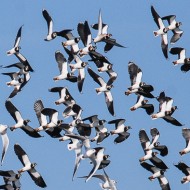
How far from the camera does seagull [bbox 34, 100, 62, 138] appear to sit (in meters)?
62.2

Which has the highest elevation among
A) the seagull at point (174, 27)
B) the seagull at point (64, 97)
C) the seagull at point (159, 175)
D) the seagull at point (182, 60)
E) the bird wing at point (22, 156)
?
the seagull at point (174, 27)

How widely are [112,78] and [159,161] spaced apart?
491cm

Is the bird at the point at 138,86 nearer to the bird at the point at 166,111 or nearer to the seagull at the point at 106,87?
the bird at the point at 166,111

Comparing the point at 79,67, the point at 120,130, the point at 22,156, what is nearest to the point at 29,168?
the point at 22,156

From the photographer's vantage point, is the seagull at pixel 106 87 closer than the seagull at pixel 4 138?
No

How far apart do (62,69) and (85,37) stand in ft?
7.56

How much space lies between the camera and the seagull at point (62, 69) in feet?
211

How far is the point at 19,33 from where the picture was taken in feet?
214

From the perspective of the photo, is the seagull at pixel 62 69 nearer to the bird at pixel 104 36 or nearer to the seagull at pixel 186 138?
the bird at pixel 104 36

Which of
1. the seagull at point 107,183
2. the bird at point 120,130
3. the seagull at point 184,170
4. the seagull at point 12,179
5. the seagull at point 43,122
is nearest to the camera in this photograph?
the seagull at point 12,179

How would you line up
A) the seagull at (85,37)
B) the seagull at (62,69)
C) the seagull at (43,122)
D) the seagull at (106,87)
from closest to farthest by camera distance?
the seagull at (43,122)
the seagull at (85,37)
the seagull at (62,69)
the seagull at (106,87)

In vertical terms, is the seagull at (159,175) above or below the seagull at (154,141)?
below

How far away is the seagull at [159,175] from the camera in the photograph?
212 feet

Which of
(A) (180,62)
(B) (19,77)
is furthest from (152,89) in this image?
(B) (19,77)
